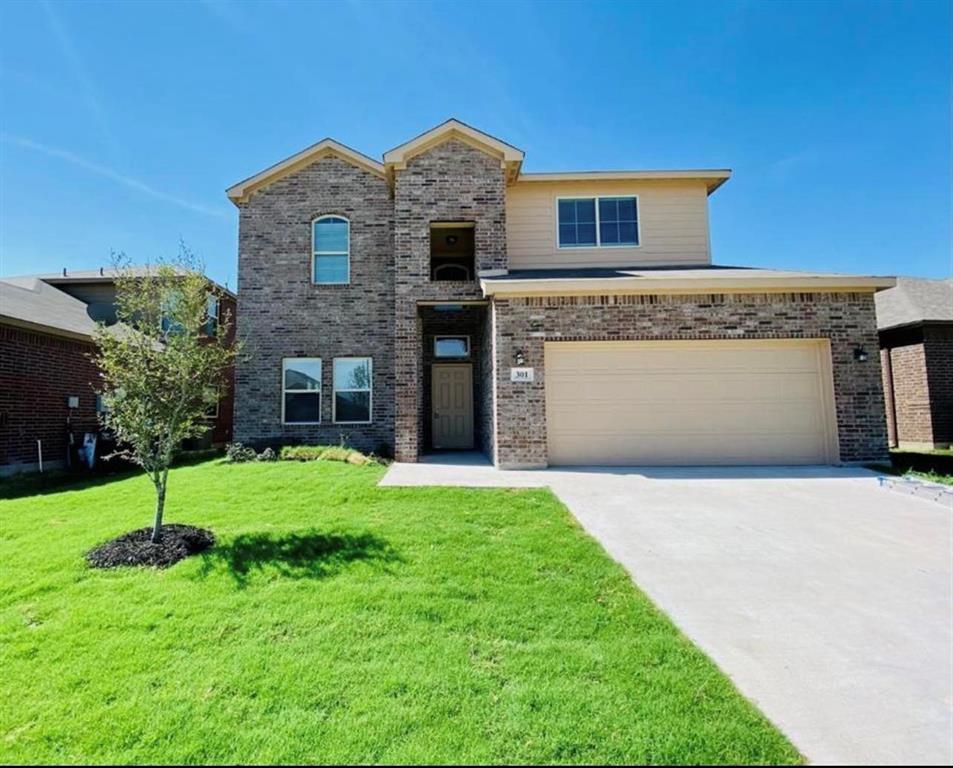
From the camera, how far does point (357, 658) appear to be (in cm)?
292

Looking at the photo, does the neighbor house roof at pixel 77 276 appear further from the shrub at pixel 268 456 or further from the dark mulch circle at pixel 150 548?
the dark mulch circle at pixel 150 548

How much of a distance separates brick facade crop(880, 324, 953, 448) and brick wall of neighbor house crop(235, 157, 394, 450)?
15354 millimetres

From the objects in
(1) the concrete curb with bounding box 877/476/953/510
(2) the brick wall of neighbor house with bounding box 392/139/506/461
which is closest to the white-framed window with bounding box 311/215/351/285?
(2) the brick wall of neighbor house with bounding box 392/139/506/461

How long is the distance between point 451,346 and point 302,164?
20.7 ft

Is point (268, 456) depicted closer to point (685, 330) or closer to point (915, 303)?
point (685, 330)

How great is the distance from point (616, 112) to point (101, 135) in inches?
495

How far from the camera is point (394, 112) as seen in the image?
1195 cm

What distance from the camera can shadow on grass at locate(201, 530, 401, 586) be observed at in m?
4.25


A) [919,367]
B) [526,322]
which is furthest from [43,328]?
[919,367]

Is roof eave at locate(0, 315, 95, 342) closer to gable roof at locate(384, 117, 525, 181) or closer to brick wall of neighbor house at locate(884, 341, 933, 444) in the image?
gable roof at locate(384, 117, 525, 181)

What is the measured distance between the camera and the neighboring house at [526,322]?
938 centimetres

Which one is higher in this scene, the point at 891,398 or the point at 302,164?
the point at 302,164

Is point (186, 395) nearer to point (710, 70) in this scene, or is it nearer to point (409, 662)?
point (409, 662)

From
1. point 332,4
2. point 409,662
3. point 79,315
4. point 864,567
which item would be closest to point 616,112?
point 332,4
